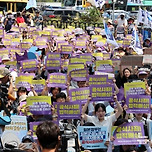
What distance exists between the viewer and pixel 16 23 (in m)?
18.5

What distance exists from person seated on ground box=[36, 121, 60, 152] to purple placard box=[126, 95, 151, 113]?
7.04 feet

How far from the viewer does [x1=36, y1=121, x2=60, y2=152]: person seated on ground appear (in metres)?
3.81

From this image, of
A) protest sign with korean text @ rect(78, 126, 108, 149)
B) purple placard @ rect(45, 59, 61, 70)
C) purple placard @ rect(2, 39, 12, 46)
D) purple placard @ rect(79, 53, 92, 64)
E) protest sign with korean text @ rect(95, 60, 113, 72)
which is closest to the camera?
protest sign with korean text @ rect(78, 126, 108, 149)

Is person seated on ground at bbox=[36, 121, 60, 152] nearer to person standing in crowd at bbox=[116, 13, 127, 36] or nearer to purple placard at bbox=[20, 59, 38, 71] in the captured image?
purple placard at bbox=[20, 59, 38, 71]

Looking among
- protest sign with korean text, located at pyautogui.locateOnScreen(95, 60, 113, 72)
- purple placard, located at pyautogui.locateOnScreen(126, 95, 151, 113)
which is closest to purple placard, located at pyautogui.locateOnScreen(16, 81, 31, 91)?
protest sign with korean text, located at pyautogui.locateOnScreen(95, 60, 113, 72)

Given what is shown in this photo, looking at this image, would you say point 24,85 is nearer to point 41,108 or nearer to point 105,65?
point 105,65

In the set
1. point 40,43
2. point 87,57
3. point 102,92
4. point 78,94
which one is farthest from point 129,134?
point 40,43

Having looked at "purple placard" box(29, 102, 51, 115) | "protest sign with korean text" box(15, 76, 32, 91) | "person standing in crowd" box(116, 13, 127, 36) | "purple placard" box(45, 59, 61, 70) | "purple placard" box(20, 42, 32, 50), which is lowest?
"purple placard" box(29, 102, 51, 115)

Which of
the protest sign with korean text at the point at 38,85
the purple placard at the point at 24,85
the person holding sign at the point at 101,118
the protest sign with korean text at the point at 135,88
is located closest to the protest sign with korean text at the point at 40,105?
the person holding sign at the point at 101,118

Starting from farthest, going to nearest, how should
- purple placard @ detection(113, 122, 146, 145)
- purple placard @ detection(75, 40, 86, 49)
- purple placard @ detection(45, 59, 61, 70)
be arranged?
purple placard @ detection(75, 40, 86, 49), purple placard @ detection(45, 59, 61, 70), purple placard @ detection(113, 122, 146, 145)

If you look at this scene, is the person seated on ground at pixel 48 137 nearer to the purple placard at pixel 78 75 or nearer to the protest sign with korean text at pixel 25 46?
the purple placard at pixel 78 75

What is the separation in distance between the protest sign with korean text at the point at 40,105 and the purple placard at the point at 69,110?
0.17 meters

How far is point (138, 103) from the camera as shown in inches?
235

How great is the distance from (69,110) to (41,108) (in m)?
0.38
